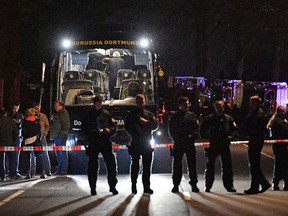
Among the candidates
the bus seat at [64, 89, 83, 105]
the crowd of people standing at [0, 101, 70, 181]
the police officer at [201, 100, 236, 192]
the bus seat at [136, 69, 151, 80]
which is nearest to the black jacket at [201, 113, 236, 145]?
the police officer at [201, 100, 236, 192]

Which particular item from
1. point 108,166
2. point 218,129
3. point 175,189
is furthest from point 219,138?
point 108,166

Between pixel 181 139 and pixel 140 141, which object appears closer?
pixel 140 141

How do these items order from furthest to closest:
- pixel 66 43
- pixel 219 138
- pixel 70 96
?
1. pixel 66 43
2. pixel 70 96
3. pixel 219 138

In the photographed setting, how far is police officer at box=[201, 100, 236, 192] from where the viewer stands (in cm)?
1146

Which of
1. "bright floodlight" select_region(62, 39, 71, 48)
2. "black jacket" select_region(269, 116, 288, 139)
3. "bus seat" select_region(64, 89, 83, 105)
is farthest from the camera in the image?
"bright floodlight" select_region(62, 39, 71, 48)

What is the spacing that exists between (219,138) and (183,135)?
0.66 meters

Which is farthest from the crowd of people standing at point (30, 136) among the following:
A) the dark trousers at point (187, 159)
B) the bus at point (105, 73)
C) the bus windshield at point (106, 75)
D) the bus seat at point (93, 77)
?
the dark trousers at point (187, 159)

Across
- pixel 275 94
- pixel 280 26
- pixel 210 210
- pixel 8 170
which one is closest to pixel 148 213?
pixel 210 210

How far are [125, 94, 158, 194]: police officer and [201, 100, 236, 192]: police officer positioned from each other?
105 cm

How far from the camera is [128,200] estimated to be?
1051cm

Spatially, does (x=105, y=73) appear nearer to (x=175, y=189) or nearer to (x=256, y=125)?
(x=175, y=189)

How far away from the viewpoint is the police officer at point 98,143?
11.2 m

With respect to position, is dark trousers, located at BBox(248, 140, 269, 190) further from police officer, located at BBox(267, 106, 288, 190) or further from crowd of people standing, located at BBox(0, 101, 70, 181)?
crowd of people standing, located at BBox(0, 101, 70, 181)

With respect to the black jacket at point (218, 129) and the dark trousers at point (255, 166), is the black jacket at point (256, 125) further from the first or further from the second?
the black jacket at point (218, 129)
